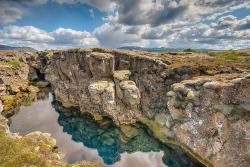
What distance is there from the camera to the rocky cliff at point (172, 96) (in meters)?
16.5

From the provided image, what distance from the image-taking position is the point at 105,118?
3212 cm

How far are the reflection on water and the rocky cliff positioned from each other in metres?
2.20

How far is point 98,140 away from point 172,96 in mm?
19652

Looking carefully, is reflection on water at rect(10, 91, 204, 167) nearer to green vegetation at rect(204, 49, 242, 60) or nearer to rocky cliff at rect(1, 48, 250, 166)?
rocky cliff at rect(1, 48, 250, 166)

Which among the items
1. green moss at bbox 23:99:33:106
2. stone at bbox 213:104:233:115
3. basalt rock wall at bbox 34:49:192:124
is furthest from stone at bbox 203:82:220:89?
green moss at bbox 23:99:33:106

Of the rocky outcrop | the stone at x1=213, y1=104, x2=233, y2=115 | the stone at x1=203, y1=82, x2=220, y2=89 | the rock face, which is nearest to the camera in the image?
the rocky outcrop

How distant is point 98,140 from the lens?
26.7 metres

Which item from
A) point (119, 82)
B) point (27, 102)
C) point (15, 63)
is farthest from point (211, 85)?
point (15, 63)

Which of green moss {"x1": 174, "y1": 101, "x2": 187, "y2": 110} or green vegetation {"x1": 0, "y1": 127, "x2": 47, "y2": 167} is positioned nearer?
green vegetation {"x1": 0, "y1": 127, "x2": 47, "y2": 167}

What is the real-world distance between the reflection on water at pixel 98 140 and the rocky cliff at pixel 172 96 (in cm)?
220

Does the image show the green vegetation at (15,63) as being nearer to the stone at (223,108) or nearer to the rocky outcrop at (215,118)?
the rocky outcrop at (215,118)

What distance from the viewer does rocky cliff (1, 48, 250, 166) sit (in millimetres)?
16547

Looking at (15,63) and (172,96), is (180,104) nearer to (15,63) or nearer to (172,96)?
(172,96)

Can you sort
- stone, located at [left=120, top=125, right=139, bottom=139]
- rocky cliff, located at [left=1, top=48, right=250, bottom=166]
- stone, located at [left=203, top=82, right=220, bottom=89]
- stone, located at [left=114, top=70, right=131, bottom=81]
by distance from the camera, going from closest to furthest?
rocky cliff, located at [left=1, top=48, right=250, bottom=166] → stone, located at [left=203, top=82, right=220, bottom=89] → stone, located at [left=120, top=125, right=139, bottom=139] → stone, located at [left=114, top=70, right=131, bottom=81]
